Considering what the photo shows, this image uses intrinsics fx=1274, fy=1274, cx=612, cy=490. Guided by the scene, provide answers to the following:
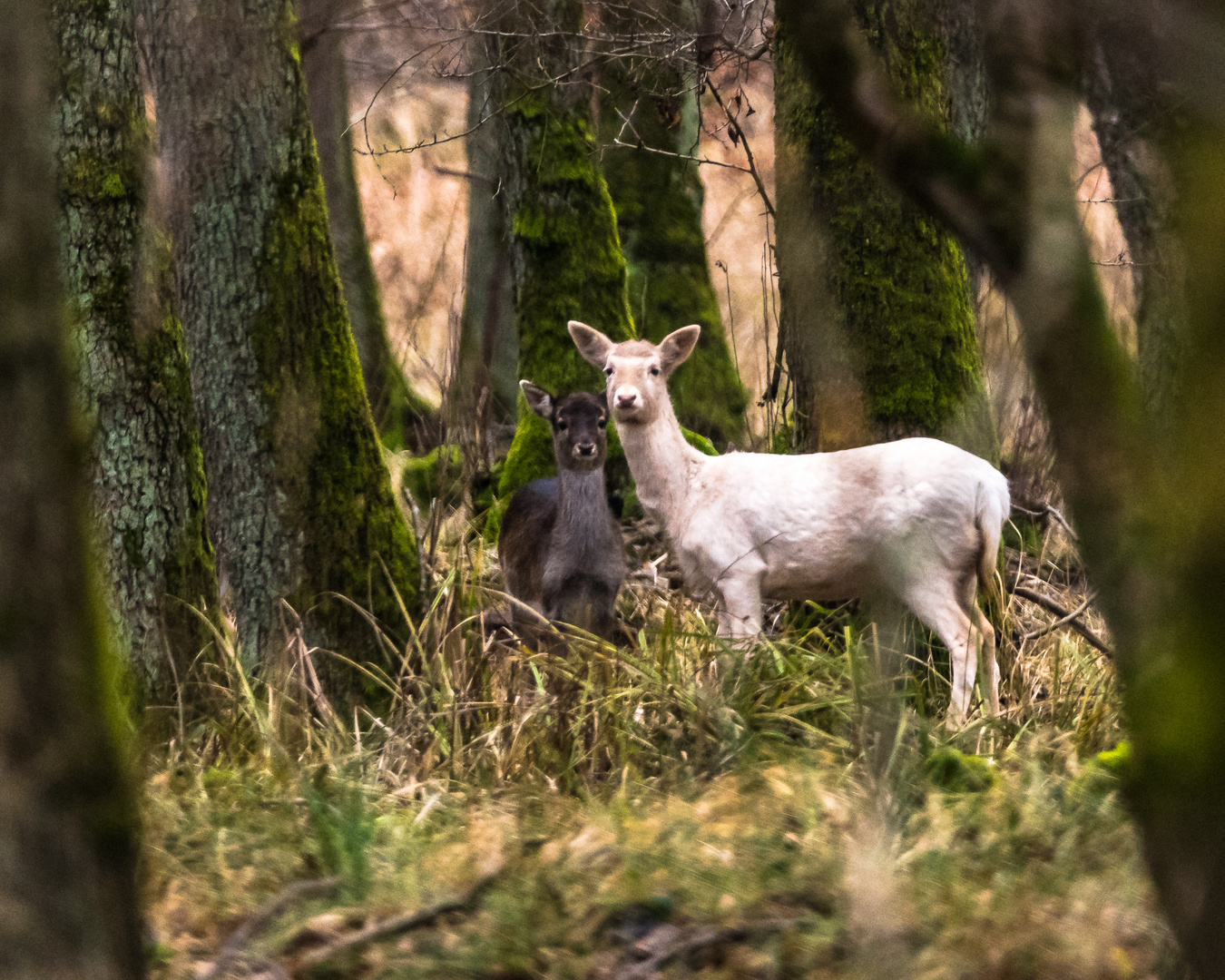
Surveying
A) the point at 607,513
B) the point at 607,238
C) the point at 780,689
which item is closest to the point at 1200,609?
the point at 780,689

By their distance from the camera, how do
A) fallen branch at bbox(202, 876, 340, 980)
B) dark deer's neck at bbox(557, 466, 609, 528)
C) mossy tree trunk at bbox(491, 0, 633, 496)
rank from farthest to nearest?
1. mossy tree trunk at bbox(491, 0, 633, 496)
2. dark deer's neck at bbox(557, 466, 609, 528)
3. fallen branch at bbox(202, 876, 340, 980)

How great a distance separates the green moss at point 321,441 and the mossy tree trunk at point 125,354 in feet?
1.70

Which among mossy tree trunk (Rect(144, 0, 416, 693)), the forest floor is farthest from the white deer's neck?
mossy tree trunk (Rect(144, 0, 416, 693))

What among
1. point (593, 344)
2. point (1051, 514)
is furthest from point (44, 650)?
point (1051, 514)

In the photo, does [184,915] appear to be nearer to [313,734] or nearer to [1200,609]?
[313,734]

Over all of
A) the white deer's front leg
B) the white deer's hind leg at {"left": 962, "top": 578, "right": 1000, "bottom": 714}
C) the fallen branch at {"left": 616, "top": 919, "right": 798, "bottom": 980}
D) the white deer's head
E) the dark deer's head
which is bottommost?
the white deer's hind leg at {"left": 962, "top": 578, "right": 1000, "bottom": 714}

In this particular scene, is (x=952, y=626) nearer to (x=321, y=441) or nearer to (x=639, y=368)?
(x=639, y=368)

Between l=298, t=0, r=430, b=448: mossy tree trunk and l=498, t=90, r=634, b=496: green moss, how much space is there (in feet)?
13.6

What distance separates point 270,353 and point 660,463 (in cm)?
200

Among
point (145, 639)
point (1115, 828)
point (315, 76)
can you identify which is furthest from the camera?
point (315, 76)

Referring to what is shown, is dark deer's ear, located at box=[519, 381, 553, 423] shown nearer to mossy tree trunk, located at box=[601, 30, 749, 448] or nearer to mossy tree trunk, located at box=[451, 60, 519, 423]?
mossy tree trunk, located at box=[601, 30, 749, 448]

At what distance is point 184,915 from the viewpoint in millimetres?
2779

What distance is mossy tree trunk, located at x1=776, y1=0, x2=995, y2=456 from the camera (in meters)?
5.55

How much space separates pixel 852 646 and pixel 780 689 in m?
0.29
